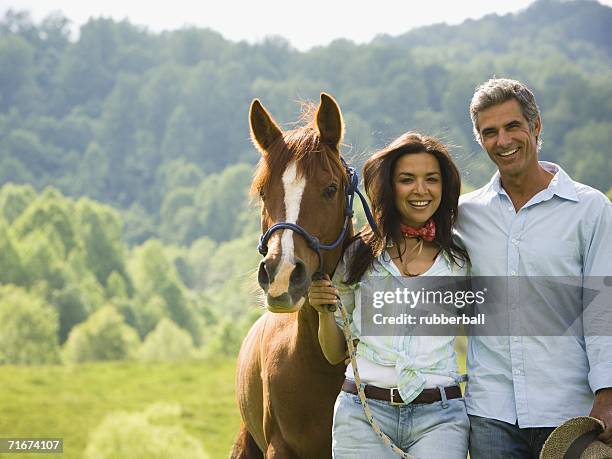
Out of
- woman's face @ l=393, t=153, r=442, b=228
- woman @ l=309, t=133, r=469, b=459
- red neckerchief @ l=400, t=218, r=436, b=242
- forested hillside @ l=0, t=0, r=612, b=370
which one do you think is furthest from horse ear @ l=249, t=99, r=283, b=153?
forested hillside @ l=0, t=0, r=612, b=370

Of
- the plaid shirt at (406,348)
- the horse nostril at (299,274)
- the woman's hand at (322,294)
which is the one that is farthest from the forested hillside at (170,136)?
the horse nostril at (299,274)

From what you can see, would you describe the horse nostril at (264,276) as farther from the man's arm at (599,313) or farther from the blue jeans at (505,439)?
the man's arm at (599,313)

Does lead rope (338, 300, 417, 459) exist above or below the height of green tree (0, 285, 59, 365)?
below

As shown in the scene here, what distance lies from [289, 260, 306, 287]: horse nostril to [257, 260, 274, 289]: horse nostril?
103 millimetres

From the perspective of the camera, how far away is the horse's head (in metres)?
3.22

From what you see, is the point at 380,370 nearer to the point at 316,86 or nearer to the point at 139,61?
the point at 316,86

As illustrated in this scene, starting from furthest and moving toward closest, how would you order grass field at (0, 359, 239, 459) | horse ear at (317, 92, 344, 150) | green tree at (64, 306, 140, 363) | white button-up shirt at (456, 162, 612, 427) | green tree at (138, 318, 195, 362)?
green tree at (138, 318, 195, 362)
green tree at (64, 306, 140, 363)
grass field at (0, 359, 239, 459)
horse ear at (317, 92, 344, 150)
white button-up shirt at (456, 162, 612, 427)

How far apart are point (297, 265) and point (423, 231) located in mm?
642

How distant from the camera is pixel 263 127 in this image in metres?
3.90

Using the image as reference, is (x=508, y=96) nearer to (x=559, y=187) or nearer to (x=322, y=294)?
(x=559, y=187)

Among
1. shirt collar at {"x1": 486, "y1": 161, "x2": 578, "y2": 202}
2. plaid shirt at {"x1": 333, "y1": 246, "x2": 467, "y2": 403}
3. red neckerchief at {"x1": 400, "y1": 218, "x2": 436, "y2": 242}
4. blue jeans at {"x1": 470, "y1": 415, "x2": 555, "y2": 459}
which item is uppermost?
shirt collar at {"x1": 486, "y1": 161, "x2": 578, "y2": 202}

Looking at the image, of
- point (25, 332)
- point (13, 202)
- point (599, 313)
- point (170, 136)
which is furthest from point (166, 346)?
point (170, 136)

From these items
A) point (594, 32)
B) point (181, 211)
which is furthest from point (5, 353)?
point (594, 32)

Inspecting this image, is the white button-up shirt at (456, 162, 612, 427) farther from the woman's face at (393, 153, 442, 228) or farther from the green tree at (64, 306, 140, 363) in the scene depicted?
the green tree at (64, 306, 140, 363)
